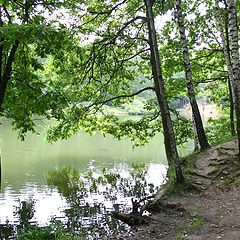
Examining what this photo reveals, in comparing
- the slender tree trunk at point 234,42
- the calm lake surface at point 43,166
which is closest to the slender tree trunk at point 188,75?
the slender tree trunk at point 234,42

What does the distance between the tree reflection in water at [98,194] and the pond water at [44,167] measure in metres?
0.49

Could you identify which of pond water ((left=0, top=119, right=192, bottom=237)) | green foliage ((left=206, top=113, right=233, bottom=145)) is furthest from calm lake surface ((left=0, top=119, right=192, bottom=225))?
green foliage ((left=206, top=113, right=233, bottom=145))

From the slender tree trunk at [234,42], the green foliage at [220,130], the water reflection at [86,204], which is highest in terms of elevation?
the slender tree trunk at [234,42]

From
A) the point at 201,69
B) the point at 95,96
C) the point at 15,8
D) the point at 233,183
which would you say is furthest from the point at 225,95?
the point at 15,8

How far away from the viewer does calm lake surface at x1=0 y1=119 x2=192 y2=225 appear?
13539 mm

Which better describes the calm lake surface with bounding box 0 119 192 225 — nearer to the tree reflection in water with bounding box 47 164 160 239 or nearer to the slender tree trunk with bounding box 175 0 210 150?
the tree reflection in water with bounding box 47 164 160 239

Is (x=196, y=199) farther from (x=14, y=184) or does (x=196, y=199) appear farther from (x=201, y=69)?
(x=14, y=184)

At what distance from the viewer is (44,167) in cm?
2391

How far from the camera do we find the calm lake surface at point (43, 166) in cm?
1354

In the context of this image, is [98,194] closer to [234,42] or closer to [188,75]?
[188,75]

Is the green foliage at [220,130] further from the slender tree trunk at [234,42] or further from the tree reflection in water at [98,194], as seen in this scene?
the slender tree trunk at [234,42]

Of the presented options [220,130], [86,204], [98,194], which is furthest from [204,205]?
[220,130]

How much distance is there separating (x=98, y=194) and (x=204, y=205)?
6918mm

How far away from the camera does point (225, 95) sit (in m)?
19.8
